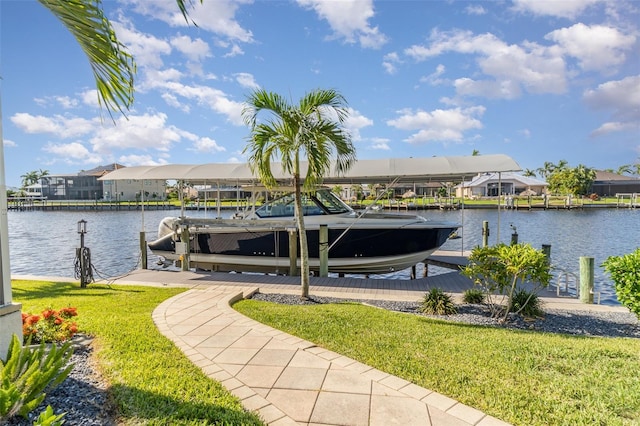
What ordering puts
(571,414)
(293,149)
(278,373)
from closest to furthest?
(571,414) < (278,373) < (293,149)

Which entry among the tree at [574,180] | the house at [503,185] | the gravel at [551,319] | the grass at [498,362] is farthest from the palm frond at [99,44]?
the house at [503,185]

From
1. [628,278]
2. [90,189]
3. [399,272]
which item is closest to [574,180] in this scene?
[399,272]

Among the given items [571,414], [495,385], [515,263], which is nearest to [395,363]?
[495,385]

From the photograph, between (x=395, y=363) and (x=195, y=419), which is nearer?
(x=195, y=419)

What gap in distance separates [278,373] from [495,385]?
1985 mm

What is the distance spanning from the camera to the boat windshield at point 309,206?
11203 mm

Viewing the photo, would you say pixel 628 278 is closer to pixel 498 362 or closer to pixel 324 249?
pixel 498 362

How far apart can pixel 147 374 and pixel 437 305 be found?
5068 millimetres

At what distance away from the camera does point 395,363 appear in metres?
3.94

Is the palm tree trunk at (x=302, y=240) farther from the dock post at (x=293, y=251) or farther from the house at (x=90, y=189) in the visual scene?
the house at (x=90, y=189)

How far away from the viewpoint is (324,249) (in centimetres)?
1043

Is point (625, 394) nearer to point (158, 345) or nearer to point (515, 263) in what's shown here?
point (515, 263)

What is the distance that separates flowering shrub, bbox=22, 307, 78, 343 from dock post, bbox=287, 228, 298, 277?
20.2 ft

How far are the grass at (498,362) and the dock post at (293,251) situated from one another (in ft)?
14.0
